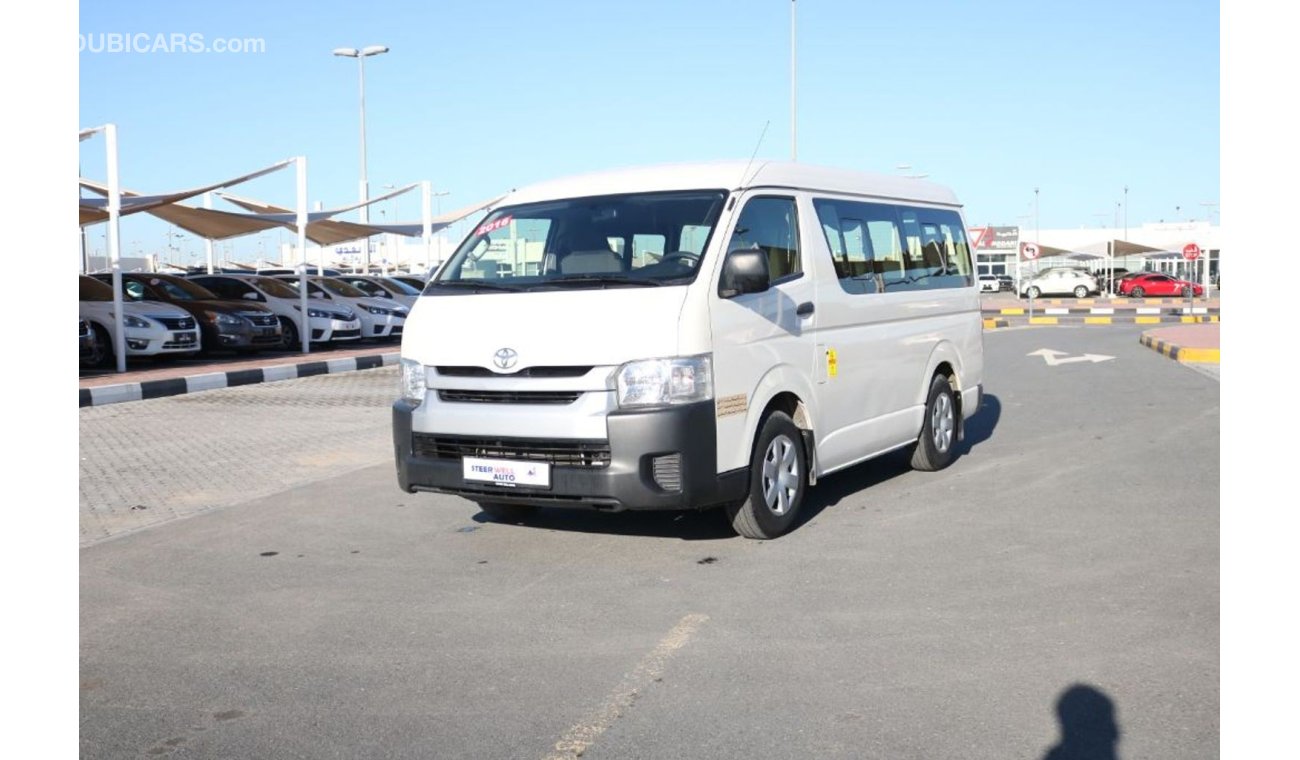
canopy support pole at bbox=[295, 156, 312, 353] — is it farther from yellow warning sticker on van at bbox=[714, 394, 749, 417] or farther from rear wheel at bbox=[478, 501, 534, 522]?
yellow warning sticker on van at bbox=[714, 394, 749, 417]

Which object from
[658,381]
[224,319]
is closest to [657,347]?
[658,381]

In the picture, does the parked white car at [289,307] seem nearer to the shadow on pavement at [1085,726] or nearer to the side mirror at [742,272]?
the side mirror at [742,272]

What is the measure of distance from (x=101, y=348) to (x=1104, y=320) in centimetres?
2581

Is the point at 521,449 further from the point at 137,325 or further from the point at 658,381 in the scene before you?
the point at 137,325

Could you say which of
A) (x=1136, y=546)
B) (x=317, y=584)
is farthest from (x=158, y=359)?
(x=1136, y=546)

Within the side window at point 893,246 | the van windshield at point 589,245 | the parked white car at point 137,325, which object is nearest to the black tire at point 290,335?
the parked white car at point 137,325

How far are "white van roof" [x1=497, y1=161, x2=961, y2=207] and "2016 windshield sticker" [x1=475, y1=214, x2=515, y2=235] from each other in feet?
0.53

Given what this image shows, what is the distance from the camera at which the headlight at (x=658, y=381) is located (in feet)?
20.2

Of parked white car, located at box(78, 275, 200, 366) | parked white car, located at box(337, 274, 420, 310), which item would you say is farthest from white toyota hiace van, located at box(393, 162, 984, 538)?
parked white car, located at box(337, 274, 420, 310)

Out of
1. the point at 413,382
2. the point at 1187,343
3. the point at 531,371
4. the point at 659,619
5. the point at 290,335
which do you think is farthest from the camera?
the point at 290,335

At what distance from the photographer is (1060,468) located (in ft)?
30.3

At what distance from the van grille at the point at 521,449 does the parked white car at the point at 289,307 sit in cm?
1602

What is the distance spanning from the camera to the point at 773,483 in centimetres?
693
